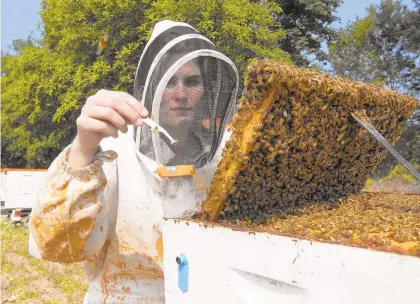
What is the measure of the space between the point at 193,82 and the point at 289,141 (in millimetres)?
784

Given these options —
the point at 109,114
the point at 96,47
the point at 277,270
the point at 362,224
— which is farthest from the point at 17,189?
the point at 277,270

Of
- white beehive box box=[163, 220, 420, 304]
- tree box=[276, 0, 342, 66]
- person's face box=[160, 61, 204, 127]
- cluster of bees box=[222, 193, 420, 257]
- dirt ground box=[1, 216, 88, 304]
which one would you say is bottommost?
dirt ground box=[1, 216, 88, 304]

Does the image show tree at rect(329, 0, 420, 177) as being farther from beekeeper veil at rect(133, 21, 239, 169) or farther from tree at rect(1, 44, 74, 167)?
beekeeper veil at rect(133, 21, 239, 169)

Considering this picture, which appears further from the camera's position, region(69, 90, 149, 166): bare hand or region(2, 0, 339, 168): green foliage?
region(2, 0, 339, 168): green foliage

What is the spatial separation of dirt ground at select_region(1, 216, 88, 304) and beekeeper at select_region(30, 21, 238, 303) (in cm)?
396

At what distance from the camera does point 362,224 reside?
1.51m

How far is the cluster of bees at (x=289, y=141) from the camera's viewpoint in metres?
1.40

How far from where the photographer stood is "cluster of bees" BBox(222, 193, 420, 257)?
1.07 meters

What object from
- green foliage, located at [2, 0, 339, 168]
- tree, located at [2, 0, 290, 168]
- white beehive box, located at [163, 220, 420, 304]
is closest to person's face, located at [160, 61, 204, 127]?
white beehive box, located at [163, 220, 420, 304]

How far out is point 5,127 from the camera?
2169cm

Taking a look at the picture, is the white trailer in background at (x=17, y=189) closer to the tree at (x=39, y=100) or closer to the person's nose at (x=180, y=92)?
the tree at (x=39, y=100)

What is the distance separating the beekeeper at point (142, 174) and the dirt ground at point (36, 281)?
3.96 meters

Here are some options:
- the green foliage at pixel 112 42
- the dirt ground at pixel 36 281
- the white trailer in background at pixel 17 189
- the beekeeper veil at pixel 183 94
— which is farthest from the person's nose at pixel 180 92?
the white trailer in background at pixel 17 189

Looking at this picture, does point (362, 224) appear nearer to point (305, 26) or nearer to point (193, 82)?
point (193, 82)
